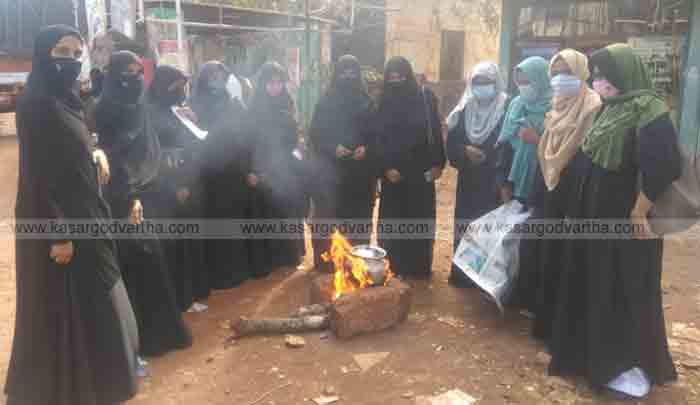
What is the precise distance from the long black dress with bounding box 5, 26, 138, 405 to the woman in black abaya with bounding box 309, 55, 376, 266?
2.37 metres

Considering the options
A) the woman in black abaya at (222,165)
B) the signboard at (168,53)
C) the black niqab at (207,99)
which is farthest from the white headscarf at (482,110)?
the signboard at (168,53)

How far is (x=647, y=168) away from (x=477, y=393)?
1588 millimetres

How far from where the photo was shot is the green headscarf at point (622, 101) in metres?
2.90

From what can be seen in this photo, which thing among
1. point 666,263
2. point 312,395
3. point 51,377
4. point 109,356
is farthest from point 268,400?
point 666,263

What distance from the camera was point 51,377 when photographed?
281 cm

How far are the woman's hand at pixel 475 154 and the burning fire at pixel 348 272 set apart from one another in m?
1.17

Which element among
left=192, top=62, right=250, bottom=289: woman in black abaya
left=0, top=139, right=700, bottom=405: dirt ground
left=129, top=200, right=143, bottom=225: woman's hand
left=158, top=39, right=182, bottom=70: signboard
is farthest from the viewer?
left=158, top=39, right=182, bottom=70: signboard

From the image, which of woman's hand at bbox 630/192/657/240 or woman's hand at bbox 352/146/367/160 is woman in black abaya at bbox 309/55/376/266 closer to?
woman's hand at bbox 352/146/367/160

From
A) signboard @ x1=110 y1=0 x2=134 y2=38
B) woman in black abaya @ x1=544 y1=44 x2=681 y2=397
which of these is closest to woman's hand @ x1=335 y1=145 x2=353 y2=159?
Answer: woman in black abaya @ x1=544 y1=44 x2=681 y2=397

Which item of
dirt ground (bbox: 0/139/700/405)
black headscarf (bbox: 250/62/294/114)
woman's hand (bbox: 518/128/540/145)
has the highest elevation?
black headscarf (bbox: 250/62/294/114)

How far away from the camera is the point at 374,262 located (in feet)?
13.3

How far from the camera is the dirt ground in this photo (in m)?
3.26

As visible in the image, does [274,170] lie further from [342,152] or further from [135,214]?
[135,214]

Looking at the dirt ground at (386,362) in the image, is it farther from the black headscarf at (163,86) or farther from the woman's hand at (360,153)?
the black headscarf at (163,86)
